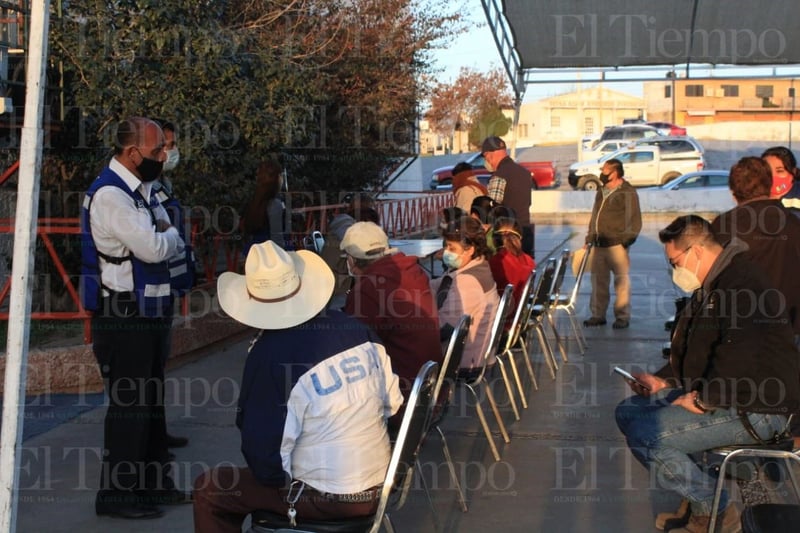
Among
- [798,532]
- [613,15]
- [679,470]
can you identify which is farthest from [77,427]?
[613,15]

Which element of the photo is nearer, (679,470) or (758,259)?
(679,470)

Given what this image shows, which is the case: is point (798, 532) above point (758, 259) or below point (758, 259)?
below

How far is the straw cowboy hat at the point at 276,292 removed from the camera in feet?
10.6

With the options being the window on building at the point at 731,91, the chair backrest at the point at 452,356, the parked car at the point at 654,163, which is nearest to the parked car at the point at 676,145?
the parked car at the point at 654,163

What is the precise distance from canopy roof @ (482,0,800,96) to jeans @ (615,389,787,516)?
23.9 feet

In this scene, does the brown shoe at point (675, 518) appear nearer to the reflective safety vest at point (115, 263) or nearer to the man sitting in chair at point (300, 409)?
the man sitting in chair at point (300, 409)

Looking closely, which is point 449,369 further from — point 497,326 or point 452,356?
point 497,326

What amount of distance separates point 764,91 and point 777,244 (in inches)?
2663

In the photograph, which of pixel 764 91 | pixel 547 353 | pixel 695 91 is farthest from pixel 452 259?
pixel 764 91

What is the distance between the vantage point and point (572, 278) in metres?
12.9

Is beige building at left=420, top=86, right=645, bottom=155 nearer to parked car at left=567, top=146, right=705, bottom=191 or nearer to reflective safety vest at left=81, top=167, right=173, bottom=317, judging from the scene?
parked car at left=567, top=146, right=705, bottom=191

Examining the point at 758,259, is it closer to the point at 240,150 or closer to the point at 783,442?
the point at 783,442

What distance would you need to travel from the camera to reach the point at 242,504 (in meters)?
3.28

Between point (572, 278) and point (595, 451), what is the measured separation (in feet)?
24.1
